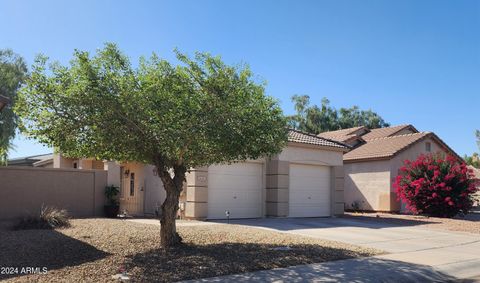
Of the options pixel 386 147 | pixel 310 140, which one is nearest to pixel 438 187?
pixel 386 147

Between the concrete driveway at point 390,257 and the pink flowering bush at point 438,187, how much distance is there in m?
5.03

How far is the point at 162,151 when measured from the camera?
10.5 m

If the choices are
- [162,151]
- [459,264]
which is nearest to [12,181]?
[162,151]

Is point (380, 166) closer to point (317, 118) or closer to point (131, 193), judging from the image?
point (131, 193)

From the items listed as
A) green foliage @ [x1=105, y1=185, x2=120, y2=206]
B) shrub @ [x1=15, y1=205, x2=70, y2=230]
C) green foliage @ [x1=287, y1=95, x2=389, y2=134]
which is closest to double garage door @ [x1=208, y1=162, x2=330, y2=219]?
green foliage @ [x1=105, y1=185, x2=120, y2=206]

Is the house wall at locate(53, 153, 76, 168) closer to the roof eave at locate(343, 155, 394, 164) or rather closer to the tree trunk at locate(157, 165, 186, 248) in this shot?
the roof eave at locate(343, 155, 394, 164)

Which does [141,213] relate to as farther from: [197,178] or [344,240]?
[344,240]

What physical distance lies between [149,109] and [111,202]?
40.1ft

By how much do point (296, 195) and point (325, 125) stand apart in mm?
37265

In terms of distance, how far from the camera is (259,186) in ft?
71.7

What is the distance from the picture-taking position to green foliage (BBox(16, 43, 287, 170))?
31.0ft

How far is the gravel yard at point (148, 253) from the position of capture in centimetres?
916

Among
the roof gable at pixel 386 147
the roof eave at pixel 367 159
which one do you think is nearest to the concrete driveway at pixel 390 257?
the roof eave at pixel 367 159

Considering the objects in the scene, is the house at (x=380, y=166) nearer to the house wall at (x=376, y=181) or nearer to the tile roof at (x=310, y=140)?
the house wall at (x=376, y=181)
